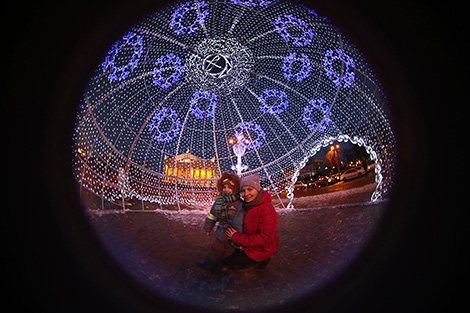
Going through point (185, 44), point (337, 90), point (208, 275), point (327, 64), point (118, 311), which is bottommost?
point (208, 275)

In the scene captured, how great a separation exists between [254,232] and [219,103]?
14.6 ft

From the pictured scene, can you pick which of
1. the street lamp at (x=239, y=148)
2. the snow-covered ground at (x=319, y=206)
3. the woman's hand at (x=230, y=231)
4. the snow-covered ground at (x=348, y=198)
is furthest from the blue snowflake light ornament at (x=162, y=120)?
the snow-covered ground at (x=348, y=198)

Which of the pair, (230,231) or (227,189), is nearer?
(230,231)

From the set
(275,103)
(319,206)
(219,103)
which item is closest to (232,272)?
(319,206)

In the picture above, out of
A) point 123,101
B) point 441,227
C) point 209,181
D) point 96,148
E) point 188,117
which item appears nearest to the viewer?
point 441,227

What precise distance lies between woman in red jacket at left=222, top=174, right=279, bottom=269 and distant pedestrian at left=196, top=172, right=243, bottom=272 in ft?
0.30

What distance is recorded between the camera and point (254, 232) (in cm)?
239

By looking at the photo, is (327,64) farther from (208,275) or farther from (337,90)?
(208,275)

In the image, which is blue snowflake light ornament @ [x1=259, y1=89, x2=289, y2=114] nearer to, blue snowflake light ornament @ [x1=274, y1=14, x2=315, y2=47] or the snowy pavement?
blue snowflake light ornament @ [x1=274, y1=14, x2=315, y2=47]

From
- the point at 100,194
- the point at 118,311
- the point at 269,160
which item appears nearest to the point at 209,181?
the point at 269,160

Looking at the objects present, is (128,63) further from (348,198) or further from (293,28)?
(348,198)

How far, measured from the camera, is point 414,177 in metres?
1.36

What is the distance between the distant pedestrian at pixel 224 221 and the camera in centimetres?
246

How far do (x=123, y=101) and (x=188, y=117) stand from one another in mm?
1803
